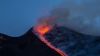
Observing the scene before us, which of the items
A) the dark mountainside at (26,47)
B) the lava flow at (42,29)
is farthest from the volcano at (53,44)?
the lava flow at (42,29)

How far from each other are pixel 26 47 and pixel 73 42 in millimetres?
2953

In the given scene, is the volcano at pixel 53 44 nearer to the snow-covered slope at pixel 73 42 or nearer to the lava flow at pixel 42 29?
the snow-covered slope at pixel 73 42

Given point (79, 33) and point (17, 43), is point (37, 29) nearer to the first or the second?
point (17, 43)

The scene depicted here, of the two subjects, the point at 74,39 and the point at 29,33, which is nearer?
the point at 74,39

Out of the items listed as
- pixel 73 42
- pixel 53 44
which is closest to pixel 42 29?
pixel 53 44

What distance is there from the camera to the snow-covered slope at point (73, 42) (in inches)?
488

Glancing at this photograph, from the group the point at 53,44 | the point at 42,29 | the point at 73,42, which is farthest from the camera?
the point at 42,29

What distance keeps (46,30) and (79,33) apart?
257 cm

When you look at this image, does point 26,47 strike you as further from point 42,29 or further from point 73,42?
point 73,42

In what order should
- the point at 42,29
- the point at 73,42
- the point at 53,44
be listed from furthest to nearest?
the point at 42,29
the point at 53,44
the point at 73,42

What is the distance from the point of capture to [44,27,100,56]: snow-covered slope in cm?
1238

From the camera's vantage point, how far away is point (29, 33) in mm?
14773

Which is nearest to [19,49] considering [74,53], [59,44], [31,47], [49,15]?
[31,47]

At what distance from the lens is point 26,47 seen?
13641mm
